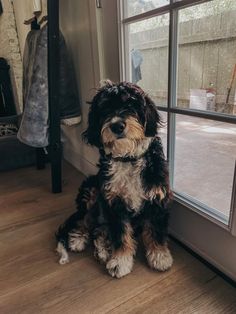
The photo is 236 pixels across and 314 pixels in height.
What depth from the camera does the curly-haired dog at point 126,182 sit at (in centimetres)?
101

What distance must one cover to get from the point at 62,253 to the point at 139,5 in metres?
1.30

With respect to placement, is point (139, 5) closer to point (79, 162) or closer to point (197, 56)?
point (197, 56)

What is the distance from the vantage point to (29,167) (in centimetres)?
254

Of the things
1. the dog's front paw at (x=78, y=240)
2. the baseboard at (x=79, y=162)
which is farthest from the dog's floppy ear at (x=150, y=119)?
the baseboard at (x=79, y=162)

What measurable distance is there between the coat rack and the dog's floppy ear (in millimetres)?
901

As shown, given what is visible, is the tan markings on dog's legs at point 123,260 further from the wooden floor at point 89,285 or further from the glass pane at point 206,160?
the glass pane at point 206,160

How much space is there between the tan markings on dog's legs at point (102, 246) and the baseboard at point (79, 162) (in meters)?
0.81

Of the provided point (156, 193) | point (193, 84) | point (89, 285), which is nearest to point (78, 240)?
point (89, 285)

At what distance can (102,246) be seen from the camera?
1303 mm

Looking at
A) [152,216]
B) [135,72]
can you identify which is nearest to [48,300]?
[152,216]

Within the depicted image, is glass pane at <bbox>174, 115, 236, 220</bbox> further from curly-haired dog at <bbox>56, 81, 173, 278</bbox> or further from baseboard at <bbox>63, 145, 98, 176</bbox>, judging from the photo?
baseboard at <bbox>63, 145, 98, 176</bbox>

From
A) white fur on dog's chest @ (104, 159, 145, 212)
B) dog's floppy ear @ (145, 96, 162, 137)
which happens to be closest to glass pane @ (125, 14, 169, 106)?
dog's floppy ear @ (145, 96, 162, 137)

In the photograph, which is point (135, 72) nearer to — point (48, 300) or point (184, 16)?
point (184, 16)

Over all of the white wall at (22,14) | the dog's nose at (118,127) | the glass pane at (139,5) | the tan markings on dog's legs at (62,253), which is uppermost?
the white wall at (22,14)
